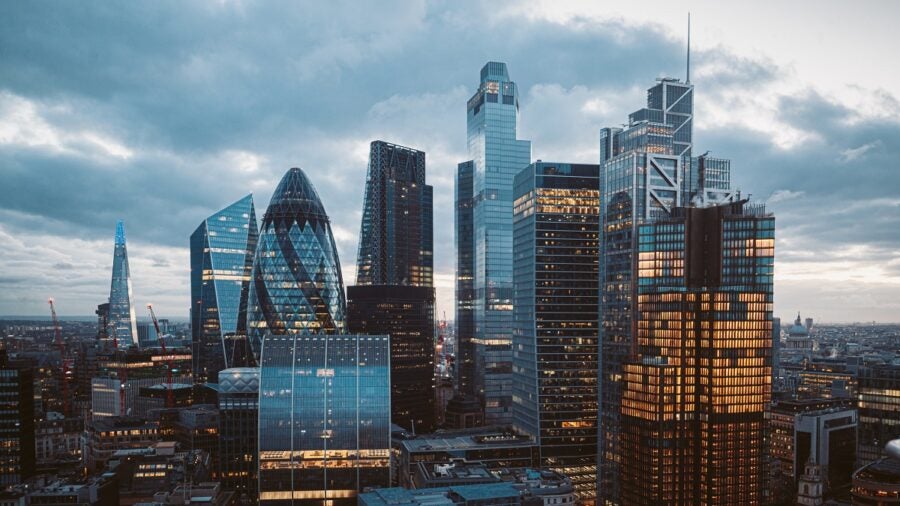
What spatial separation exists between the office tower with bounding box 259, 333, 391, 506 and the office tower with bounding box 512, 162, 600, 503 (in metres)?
47.9

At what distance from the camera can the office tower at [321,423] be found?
165 m

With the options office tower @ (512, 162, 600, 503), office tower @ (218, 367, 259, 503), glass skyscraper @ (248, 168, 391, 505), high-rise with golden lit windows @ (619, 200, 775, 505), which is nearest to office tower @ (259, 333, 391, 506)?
glass skyscraper @ (248, 168, 391, 505)

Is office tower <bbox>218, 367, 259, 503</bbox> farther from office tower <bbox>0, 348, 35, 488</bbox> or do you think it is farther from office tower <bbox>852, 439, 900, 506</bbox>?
office tower <bbox>852, 439, 900, 506</bbox>

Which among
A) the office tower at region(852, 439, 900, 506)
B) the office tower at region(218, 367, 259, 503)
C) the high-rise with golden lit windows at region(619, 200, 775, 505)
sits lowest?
the office tower at region(218, 367, 259, 503)

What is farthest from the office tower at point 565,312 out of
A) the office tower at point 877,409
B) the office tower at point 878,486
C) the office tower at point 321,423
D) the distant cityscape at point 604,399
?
the office tower at point 878,486

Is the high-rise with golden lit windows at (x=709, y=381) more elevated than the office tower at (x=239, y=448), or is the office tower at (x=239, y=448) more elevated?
the high-rise with golden lit windows at (x=709, y=381)

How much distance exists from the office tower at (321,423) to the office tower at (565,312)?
47.9m

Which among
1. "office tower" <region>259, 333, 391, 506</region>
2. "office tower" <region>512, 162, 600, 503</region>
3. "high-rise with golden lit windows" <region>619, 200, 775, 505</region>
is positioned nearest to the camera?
"high-rise with golden lit windows" <region>619, 200, 775, 505</region>

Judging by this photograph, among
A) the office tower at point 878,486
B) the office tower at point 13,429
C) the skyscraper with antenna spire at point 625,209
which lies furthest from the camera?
the office tower at point 13,429

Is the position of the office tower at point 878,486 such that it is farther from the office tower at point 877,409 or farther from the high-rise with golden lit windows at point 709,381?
the office tower at point 877,409

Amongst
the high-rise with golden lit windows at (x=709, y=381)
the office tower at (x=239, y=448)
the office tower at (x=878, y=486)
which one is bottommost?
the office tower at (x=239, y=448)

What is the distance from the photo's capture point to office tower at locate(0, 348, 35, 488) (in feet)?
579

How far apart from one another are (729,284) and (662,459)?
40.4 metres

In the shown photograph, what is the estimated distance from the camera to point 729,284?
143875 millimetres
